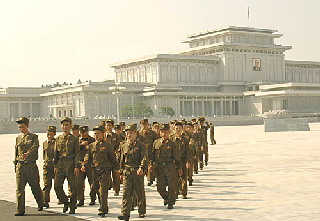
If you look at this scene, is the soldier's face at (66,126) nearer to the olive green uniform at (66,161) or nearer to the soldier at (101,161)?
the olive green uniform at (66,161)

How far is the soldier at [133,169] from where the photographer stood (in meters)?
11.0

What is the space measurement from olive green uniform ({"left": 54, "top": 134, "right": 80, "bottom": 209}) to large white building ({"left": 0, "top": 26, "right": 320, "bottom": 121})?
270ft

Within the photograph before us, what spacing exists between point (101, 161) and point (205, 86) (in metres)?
103

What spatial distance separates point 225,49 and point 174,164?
341 feet

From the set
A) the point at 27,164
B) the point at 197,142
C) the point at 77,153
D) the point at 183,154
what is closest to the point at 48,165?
the point at 27,164

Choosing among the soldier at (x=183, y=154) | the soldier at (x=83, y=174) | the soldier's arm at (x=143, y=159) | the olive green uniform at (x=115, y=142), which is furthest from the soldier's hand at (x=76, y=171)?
the soldier at (x=183, y=154)

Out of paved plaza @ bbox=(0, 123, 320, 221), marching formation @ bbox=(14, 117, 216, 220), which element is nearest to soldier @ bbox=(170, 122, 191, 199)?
marching formation @ bbox=(14, 117, 216, 220)

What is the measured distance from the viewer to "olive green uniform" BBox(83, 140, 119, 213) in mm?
11555

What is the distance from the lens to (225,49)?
377 ft

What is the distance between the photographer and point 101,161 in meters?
11.8

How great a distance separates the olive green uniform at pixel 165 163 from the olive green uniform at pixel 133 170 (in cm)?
119

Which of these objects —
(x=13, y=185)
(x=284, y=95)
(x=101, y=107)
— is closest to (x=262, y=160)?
(x=13, y=185)

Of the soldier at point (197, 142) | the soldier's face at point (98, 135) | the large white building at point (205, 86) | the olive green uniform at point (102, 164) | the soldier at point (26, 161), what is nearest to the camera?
the olive green uniform at point (102, 164)

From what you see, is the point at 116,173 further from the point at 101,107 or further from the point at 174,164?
the point at 101,107
